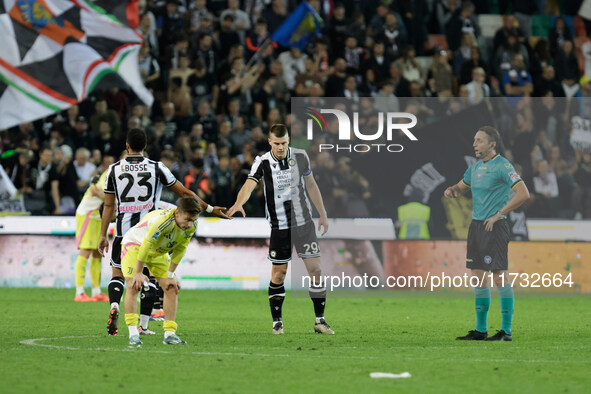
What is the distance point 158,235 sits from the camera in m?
10.4

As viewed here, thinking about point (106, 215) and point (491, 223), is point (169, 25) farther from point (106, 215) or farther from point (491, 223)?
point (491, 223)

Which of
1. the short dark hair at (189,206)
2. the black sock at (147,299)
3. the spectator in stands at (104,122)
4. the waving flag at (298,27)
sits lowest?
the black sock at (147,299)

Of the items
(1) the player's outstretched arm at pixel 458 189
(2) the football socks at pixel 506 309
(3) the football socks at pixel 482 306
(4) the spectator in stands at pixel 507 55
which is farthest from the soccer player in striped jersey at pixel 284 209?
(4) the spectator in stands at pixel 507 55

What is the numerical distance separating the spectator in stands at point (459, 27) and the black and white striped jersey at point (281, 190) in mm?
14078

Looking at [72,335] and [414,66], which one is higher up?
[414,66]

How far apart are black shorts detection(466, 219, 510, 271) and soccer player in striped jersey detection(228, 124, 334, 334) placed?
1849 mm

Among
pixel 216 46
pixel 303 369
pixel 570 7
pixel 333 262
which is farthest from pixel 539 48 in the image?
pixel 303 369

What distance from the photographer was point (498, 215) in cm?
1196

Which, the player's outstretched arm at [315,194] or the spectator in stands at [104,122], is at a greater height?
the spectator in stands at [104,122]

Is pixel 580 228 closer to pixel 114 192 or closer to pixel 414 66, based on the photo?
pixel 414 66

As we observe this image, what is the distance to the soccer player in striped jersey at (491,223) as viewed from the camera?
1191cm

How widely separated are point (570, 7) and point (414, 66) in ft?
22.7

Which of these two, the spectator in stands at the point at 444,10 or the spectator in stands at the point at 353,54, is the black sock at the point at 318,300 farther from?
the spectator in stands at the point at 444,10

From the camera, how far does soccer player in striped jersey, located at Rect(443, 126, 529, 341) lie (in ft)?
39.1
